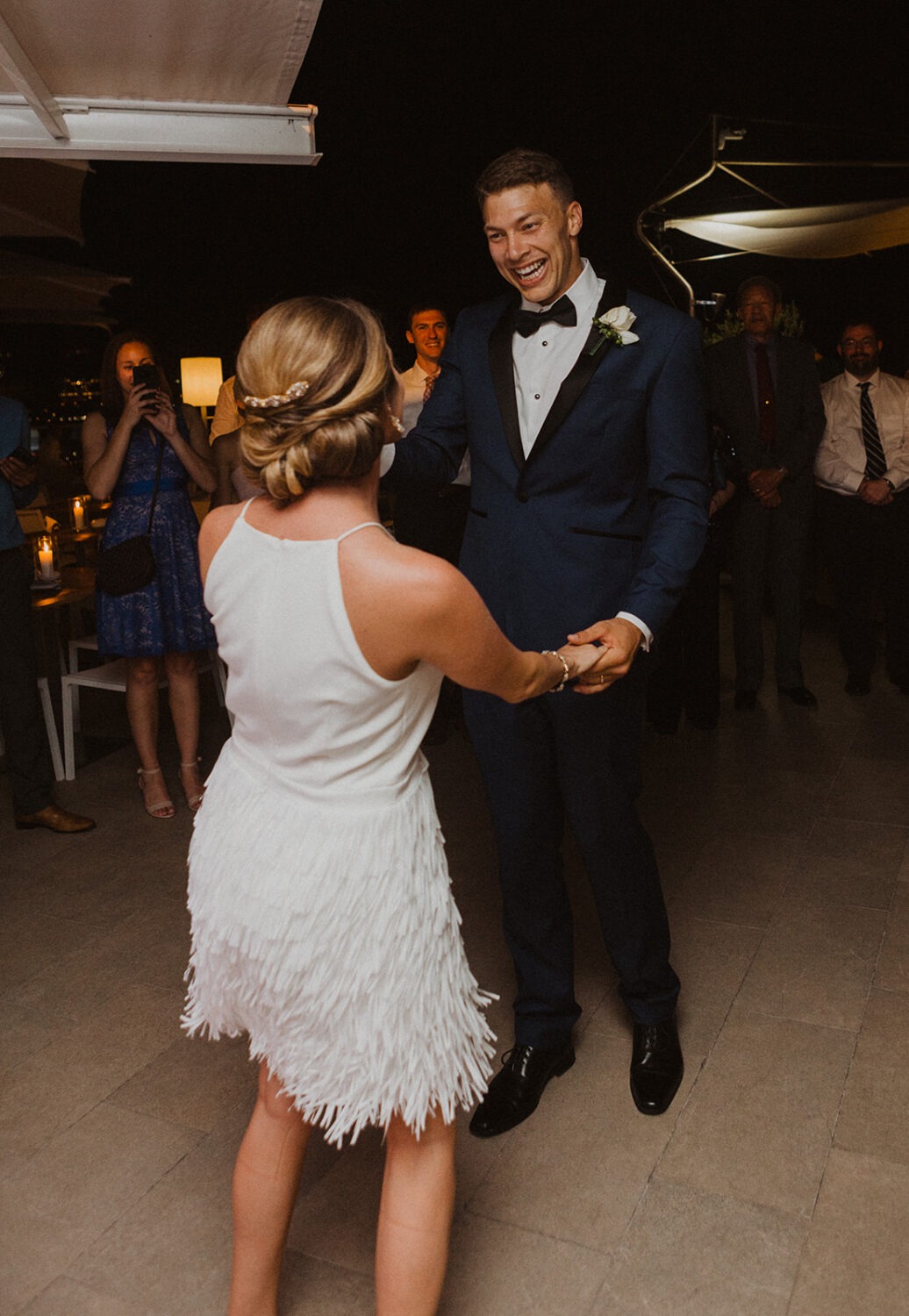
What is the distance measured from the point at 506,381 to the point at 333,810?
3.54ft

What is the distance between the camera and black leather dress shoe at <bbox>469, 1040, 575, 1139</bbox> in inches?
87.7

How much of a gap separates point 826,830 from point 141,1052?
90.7 inches

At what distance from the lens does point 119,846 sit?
3.77 m

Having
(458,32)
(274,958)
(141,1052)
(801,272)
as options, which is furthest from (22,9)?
(801,272)

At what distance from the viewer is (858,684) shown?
5.34 meters

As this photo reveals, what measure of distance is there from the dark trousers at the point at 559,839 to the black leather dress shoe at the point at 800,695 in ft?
9.92

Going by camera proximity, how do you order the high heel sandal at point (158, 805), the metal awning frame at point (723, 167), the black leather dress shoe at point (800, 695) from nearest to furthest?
the high heel sandal at point (158, 805)
the black leather dress shoe at point (800, 695)
the metal awning frame at point (723, 167)

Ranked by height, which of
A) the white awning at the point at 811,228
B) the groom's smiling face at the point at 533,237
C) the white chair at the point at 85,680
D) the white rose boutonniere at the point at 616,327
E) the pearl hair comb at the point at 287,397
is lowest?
the white chair at the point at 85,680

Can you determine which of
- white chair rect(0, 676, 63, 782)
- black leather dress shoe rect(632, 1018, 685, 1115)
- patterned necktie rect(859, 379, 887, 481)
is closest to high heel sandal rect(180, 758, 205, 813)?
white chair rect(0, 676, 63, 782)

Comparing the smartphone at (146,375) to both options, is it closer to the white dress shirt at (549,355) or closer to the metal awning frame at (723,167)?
the white dress shirt at (549,355)

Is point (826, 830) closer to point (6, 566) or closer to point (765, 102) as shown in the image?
point (6, 566)

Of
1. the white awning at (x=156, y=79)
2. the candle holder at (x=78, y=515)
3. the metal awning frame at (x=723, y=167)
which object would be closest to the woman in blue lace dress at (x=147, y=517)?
the white awning at (x=156, y=79)

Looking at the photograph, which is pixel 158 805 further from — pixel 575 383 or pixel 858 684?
pixel 858 684

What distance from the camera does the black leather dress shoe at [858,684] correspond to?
17.5 feet
